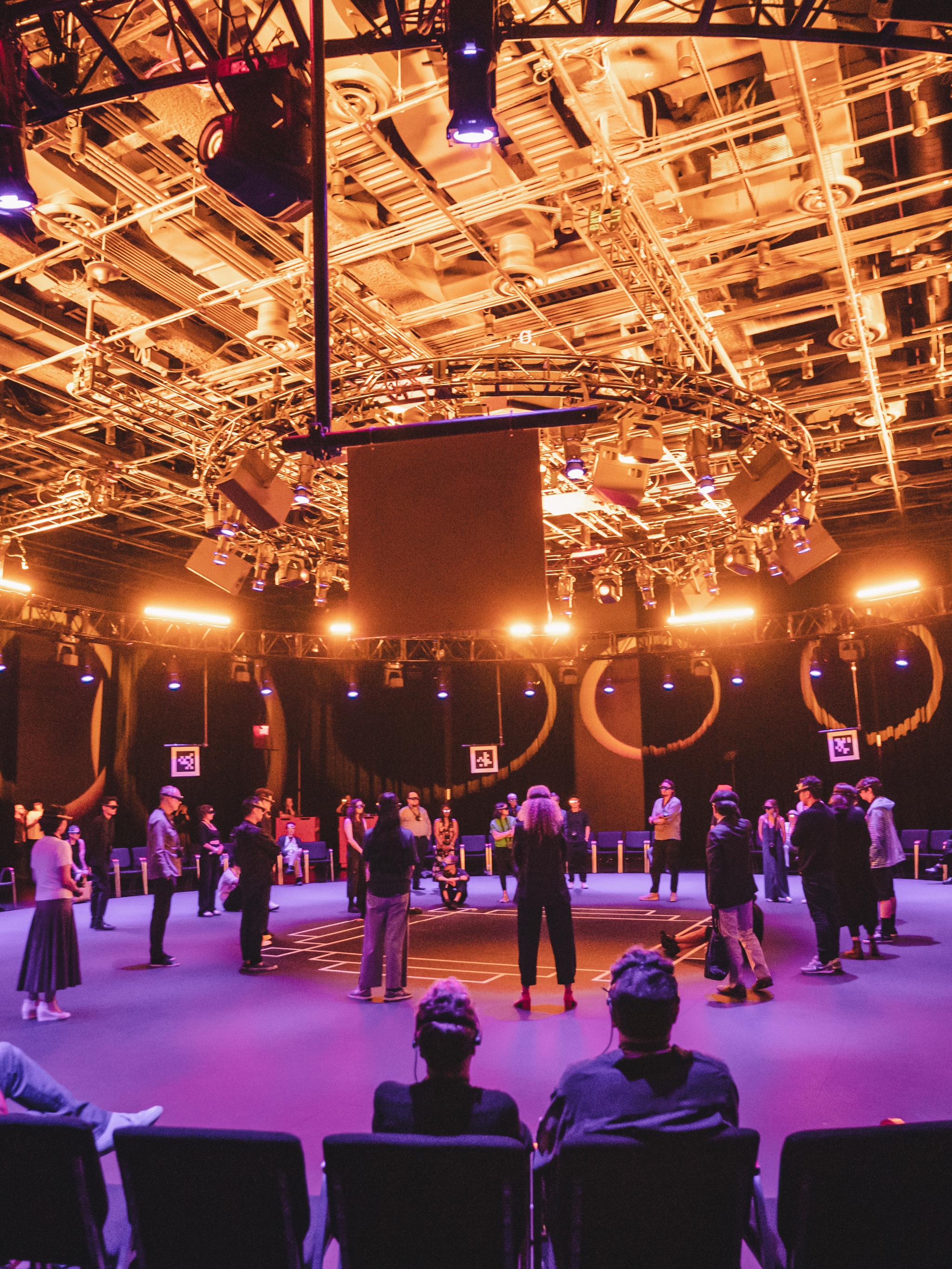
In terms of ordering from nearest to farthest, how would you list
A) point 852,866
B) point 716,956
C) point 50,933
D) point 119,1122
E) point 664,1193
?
1. point 664,1193
2. point 119,1122
3. point 50,933
4. point 716,956
5. point 852,866

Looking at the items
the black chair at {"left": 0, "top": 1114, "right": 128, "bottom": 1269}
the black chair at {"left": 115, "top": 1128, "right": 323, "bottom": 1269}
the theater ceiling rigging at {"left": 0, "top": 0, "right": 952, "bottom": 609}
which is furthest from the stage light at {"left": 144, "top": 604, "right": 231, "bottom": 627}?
the black chair at {"left": 115, "top": 1128, "right": 323, "bottom": 1269}

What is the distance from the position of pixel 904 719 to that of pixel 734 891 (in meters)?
10.3

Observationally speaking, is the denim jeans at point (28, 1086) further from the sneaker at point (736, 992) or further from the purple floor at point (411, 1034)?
the sneaker at point (736, 992)

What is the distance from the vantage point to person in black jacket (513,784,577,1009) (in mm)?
6539

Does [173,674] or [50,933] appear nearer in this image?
[50,933]

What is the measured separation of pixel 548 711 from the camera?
1894 centimetres

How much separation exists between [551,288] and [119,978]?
737 cm

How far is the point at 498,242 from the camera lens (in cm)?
695

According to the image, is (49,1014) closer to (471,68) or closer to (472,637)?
(471,68)

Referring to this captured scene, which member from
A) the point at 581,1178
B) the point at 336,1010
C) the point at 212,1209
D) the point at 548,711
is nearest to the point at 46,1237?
the point at 212,1209

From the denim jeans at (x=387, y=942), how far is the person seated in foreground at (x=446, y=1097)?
4.66 meters

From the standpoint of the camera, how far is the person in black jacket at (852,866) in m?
7.66

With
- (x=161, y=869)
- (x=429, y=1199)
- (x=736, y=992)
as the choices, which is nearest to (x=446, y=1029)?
(x=429, y=1199)

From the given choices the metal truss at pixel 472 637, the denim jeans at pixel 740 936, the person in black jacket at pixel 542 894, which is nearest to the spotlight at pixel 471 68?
the person in black jacket at pixel 542 894
